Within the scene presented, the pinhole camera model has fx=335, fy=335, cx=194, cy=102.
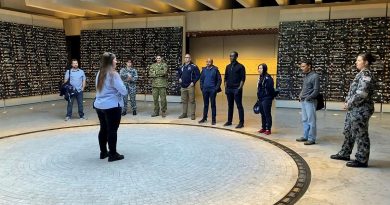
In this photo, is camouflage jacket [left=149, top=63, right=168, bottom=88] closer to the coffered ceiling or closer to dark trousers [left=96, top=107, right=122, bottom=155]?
the coffered ceiling

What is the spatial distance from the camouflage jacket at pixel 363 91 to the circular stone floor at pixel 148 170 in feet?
3.45

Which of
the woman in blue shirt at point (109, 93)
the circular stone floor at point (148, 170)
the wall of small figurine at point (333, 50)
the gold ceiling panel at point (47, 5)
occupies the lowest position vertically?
the circular stone floor at point (148, 170)

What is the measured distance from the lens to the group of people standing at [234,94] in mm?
4016

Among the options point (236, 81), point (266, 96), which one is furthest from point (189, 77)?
point (266, 96)

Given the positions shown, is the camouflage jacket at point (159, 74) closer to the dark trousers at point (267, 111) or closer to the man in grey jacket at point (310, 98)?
the dark trousers at point (267, 111)

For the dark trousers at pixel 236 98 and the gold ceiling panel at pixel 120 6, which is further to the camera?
the gold ceiling panel at pixel 120 6

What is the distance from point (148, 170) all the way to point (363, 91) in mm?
2667

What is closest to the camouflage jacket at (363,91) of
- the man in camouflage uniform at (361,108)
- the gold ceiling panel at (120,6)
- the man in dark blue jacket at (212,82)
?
the man in camouflage uniform at (361,108)

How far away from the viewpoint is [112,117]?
416 cm

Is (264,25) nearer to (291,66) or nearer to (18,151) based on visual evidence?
(291,66)

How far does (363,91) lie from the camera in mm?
3908

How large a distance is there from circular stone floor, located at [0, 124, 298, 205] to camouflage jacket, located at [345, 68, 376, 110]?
105cm

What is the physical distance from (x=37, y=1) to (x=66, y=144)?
5818 millimetres

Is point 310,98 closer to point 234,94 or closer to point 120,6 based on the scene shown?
point 234,94
